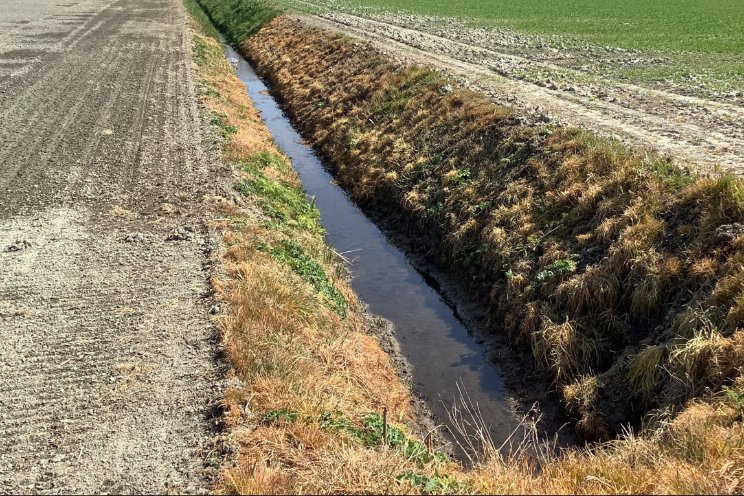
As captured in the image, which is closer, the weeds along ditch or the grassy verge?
the grassy verge

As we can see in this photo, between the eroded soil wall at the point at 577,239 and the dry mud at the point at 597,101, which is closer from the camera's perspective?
the eroded soil wall at the point at 577,239

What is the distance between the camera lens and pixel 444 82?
21.9 meters

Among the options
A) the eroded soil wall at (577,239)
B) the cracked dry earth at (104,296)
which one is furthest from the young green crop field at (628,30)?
the cracked dry earth at (104,296)

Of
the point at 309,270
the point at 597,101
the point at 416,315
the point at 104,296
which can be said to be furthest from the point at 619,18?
the point at 104,296

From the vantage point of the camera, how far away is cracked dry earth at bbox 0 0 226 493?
6.91 meters

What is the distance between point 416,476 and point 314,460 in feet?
3.89

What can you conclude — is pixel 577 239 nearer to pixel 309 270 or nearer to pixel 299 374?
pixel 309 270

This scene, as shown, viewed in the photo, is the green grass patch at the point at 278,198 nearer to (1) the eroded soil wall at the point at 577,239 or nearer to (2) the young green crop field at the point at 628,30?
(1) the eroded soil wall at the point at 577,239

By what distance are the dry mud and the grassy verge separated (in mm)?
7908

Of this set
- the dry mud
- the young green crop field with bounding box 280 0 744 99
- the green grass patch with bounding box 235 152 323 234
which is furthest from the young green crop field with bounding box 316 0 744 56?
the green grass patch with bounding box 235 152 323 234

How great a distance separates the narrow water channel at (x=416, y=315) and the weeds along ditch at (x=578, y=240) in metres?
0.74

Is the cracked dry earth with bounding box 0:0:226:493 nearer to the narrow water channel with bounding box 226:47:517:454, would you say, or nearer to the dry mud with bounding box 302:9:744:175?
the narrow water channel with bounding box 226:47:517:454

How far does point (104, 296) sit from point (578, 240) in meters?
8.92

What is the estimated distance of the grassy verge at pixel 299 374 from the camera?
21.1 feet
